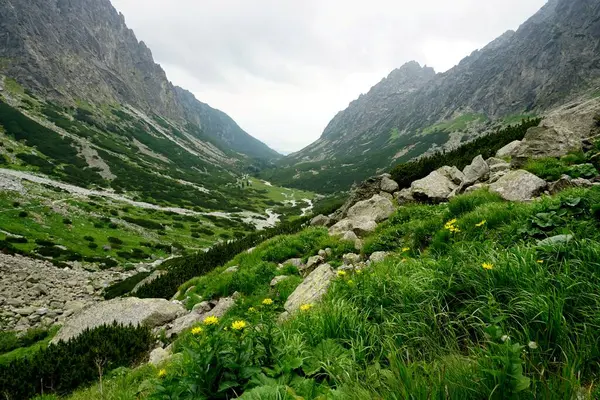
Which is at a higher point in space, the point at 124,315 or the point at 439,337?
the point at 439,337

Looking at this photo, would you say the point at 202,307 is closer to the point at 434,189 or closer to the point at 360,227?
the point at 360,227

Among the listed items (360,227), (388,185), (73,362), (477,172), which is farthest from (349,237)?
(388,185)

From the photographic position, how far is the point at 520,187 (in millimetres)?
9828

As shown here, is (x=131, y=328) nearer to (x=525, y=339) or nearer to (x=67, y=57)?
(x=525, y=339)

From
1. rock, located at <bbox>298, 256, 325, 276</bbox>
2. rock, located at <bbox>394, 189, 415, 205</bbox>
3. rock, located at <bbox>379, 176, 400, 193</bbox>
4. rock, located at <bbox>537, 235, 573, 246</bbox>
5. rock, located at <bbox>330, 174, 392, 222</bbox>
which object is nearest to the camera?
rock, located at <bbox>537, 235, 573, 246</bbox>

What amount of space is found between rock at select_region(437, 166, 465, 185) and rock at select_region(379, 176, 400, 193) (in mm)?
3857

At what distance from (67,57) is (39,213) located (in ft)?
682

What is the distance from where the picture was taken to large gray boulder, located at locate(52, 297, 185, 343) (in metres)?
10.6

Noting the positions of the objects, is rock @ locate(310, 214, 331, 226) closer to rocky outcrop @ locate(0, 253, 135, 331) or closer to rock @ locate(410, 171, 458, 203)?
rock @ locate(410, 171, 458, 203)

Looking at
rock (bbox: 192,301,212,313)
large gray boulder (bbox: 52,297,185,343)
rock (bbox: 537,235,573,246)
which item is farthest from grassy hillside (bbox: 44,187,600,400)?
large gray boulder (bbox: 52,297,185,343)

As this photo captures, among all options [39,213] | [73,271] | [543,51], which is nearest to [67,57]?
[39,213]

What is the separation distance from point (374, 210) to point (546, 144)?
8051 millimetres

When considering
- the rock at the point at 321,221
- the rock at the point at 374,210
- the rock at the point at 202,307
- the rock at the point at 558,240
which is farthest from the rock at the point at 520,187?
the rock at the point at 321,221

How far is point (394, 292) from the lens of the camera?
14.8ft
